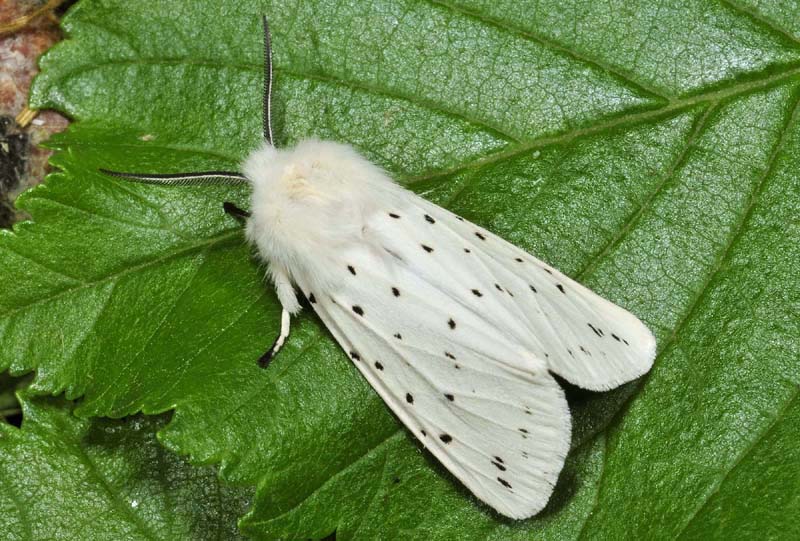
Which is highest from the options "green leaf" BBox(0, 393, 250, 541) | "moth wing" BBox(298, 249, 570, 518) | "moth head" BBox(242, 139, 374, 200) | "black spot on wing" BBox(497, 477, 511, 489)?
"moth head" BBox(242, 139, 374, 200)

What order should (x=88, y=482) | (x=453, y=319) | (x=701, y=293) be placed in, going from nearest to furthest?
(x=453, y=319), (x=701, y=293), (x=88, y=482)

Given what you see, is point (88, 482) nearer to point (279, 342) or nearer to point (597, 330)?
point (279, 342)

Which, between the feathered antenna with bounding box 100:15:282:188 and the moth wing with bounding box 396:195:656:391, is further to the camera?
the feathered antenna with bounding box 100:15:282:188

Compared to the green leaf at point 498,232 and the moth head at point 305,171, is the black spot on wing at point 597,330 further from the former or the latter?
the moth head at point 305,171

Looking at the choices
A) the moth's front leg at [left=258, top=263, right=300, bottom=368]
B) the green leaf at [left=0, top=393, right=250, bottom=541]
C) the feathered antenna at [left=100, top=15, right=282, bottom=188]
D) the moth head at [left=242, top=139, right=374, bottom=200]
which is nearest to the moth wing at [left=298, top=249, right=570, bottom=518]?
the moth's front leg at [left=258, top=263, right=300, bottom=368]

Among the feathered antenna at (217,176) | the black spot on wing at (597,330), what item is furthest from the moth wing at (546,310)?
the feathered antenna at (217,176)

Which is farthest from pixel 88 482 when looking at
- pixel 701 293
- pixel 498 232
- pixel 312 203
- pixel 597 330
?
pixel 701 293

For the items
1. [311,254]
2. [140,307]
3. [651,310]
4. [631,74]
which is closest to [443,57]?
[631,74]

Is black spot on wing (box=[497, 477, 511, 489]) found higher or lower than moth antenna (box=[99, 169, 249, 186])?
lower

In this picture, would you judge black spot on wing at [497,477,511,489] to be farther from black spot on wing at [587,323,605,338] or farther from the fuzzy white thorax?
the fuzzy white thorax

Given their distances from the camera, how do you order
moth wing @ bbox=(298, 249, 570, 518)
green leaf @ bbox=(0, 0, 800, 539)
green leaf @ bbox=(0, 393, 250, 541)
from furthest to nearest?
green leaf @ bbox=(0, 393, 250, 541) < green leaf @ bbox=(0, 0, 800, 539) < moth wing @ bbox=(298, 249, 570, 518)
